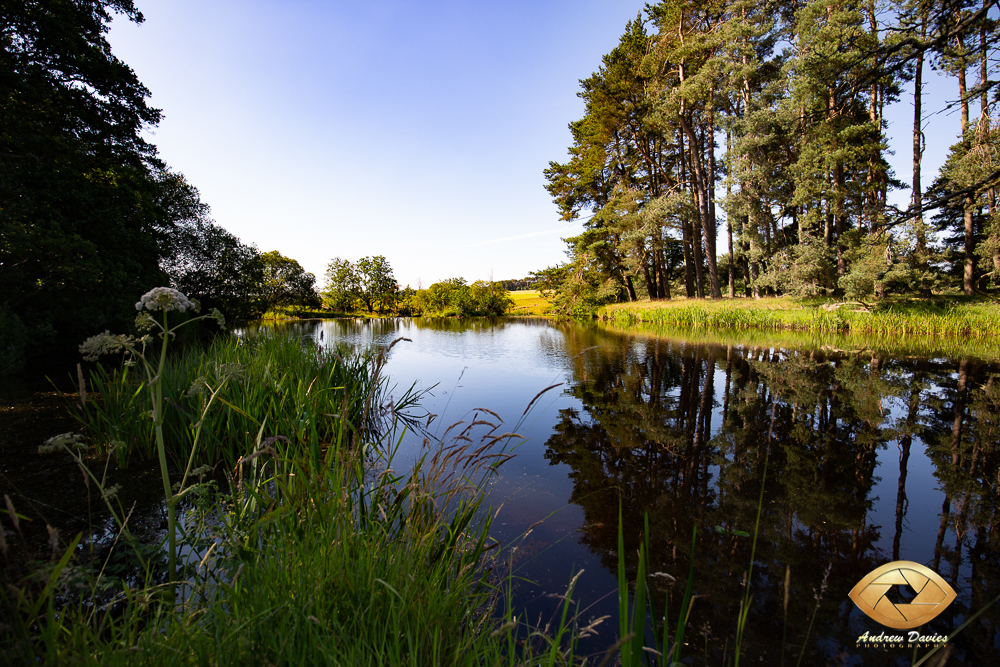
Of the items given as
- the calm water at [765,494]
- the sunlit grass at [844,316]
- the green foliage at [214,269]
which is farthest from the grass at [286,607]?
the green foliage at [214,269]

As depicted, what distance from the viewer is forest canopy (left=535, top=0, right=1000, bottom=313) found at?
43.3 ft

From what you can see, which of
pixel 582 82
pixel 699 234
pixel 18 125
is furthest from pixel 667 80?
pixel 18 125

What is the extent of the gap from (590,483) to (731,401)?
3830 millimetres

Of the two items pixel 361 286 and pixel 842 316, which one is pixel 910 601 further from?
pixel 361 286

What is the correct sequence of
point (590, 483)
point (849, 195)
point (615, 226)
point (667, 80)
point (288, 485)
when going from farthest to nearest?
point (615, 226)
point (667, 80)
point (849, 195)
point (590, 483)
point (288, 485)

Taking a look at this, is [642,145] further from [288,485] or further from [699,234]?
[288,485]

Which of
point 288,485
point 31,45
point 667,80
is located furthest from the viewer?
point 667,80

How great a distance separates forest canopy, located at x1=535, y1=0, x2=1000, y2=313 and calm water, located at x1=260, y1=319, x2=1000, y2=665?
14.8 feet

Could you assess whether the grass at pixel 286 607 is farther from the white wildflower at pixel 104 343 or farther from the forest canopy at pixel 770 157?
the forest canopy at pixel 770 157

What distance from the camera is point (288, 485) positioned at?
1836 millimetres

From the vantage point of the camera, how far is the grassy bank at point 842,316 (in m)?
12.4

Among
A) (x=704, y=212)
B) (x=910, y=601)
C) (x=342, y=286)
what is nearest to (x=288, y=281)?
(x=342, y=286)

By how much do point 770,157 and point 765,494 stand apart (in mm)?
19889

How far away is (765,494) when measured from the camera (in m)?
3.30
